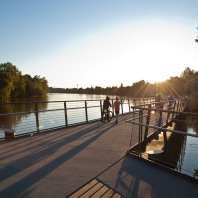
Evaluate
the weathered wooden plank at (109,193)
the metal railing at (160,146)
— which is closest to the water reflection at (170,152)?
the metal railing at (160,146)

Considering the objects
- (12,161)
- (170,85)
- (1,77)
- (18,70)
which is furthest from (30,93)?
(12,161)

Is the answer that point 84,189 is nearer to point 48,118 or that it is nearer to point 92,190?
point 92,190

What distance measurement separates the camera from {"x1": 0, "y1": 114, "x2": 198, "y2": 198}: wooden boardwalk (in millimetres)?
2309

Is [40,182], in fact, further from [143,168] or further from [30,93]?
[30,93]

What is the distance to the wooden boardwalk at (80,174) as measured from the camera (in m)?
2.31

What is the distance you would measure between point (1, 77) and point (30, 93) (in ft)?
95.7

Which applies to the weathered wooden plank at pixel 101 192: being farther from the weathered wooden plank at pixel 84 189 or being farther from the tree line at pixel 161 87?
the tree line at pixel 161 87

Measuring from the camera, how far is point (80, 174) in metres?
2.79

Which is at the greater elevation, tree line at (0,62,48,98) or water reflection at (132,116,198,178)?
tree line at (0,62,48,98)

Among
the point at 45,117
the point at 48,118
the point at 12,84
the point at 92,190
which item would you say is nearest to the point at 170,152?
the point at 92,190

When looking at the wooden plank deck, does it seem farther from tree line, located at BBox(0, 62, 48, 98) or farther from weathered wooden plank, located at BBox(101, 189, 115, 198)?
tree line, located at BBox(0, 62, 48, 98)

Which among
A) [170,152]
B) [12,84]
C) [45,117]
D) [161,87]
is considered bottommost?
[45,117]

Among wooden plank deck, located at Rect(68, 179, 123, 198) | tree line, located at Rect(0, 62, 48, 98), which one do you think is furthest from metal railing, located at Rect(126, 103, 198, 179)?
tree line, located at Rect(0, 62, 48, 98)

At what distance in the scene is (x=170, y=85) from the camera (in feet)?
285
